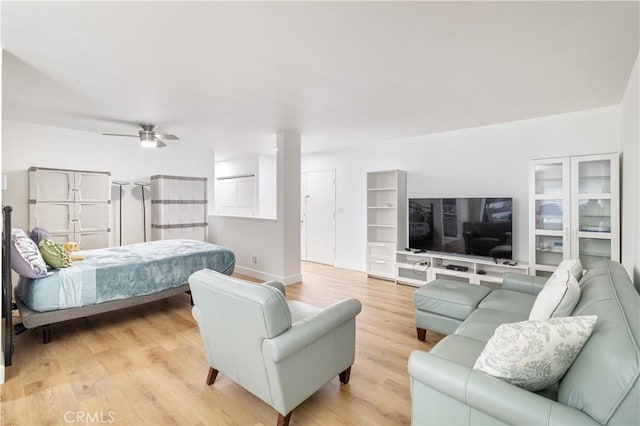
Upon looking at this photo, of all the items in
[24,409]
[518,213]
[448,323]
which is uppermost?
[518,213]

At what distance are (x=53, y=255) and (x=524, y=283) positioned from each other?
4366 millimetres

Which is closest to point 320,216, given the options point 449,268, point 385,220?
point 385,220

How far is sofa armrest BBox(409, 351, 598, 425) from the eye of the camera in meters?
1.09

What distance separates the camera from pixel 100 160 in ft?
16.3

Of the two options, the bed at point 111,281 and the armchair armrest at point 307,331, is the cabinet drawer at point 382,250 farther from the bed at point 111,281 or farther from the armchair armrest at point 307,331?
the armchair armrest at point 307,331

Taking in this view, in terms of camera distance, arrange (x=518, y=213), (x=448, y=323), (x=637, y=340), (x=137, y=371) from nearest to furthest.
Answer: (x=637, y=340) < (x=137, y=371) < (x=448, y=323) < (x=518, y=213)

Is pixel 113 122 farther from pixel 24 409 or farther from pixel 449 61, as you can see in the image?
pixel 449 61

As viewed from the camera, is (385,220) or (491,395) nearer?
(491,395)

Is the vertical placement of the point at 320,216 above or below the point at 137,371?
above

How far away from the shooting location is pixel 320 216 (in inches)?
259

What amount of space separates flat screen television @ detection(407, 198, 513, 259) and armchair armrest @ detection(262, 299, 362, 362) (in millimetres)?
2872

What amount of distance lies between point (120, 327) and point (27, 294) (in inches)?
33.8

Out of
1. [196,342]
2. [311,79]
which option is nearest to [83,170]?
[196,342]

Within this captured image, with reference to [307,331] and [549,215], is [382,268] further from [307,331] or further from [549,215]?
[307,331]
